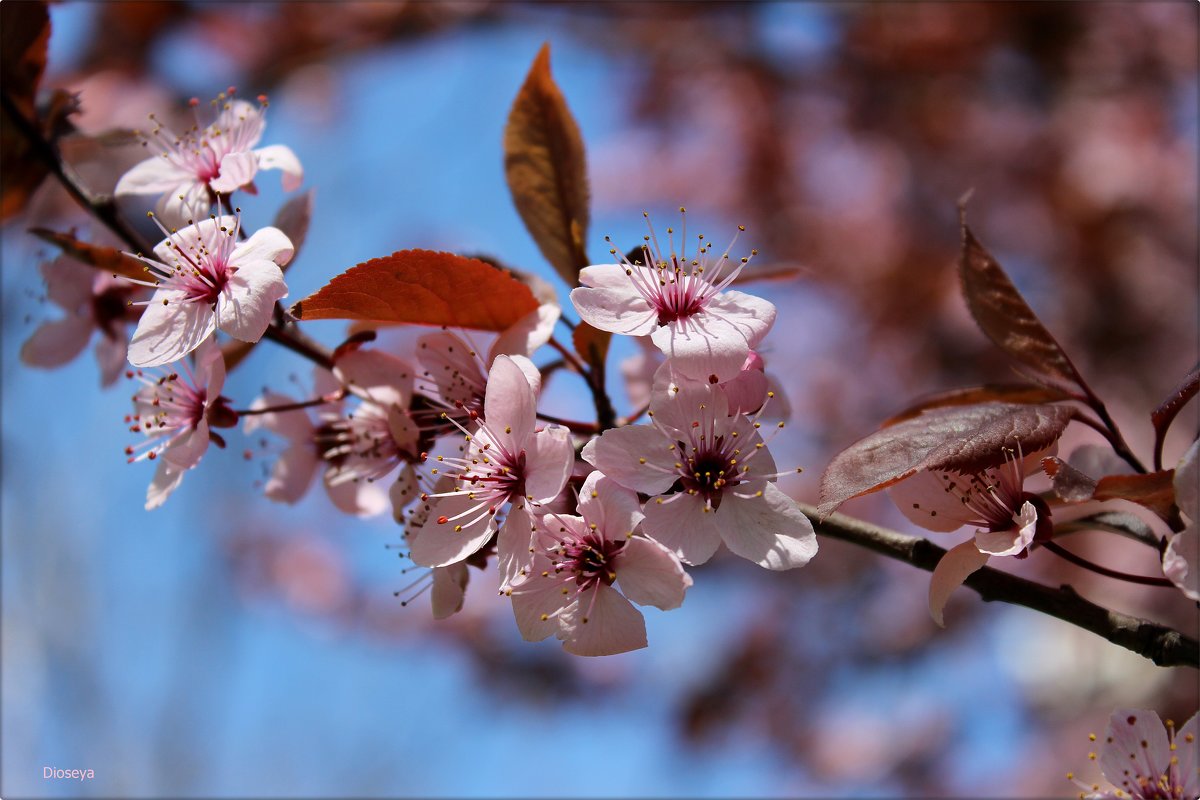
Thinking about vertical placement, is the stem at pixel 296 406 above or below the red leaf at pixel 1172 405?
above

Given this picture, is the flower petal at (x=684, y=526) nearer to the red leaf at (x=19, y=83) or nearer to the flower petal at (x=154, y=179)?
the flower petal at (x=154, y=179)

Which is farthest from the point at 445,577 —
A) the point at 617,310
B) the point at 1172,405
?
the point at 1172,405

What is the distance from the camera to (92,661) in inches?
162

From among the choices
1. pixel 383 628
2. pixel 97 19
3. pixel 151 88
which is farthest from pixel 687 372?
pixel 383 628

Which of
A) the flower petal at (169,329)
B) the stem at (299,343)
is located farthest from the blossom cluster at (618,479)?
the flower petal at (169,329)

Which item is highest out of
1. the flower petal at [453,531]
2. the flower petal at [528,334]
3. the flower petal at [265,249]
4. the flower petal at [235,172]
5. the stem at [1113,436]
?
the flower petal at [235,172]

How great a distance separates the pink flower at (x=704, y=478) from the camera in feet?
2.69

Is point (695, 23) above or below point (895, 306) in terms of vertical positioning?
above

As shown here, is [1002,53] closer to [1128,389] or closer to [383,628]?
[1128,389]

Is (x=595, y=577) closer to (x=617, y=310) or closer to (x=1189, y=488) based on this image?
(x=617, y=310)

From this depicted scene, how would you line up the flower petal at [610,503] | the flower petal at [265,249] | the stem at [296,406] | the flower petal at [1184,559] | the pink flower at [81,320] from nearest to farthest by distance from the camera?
the flower petal at [1184,559] < the flower petal at [610,503] < the flower petal at [265,249] < the stem at [296,406] < the pink flower at [81,320]

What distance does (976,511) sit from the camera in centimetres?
88

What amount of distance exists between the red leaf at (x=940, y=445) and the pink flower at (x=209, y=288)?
56 centimetres

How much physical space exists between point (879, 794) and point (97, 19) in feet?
15.5
